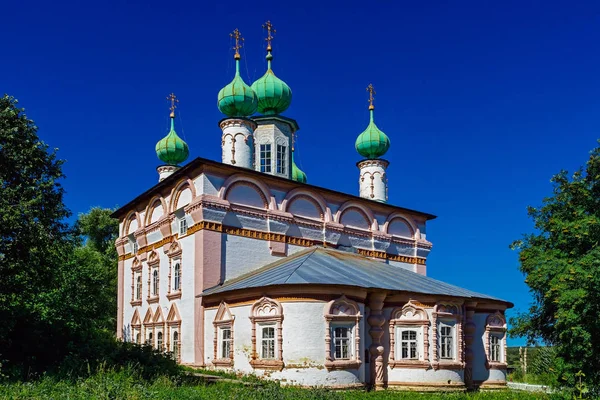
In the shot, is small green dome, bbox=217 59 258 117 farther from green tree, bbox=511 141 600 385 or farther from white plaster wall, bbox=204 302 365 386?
green tree, bbox=511 141 600 385

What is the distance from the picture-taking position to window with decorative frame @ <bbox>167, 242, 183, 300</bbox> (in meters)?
19.7

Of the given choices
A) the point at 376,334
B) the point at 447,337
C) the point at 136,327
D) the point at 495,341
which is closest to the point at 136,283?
the point at 136,327

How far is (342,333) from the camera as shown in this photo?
599 inches

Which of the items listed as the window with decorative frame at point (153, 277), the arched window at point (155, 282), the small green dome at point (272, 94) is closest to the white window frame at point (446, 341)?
the window with decorative frame at point (153, 277)

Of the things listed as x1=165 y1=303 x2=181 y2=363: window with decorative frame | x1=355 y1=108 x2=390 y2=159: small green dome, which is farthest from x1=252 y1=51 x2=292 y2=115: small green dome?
x1=165 y1=303 x2=181 y2=363: window with decorative frame

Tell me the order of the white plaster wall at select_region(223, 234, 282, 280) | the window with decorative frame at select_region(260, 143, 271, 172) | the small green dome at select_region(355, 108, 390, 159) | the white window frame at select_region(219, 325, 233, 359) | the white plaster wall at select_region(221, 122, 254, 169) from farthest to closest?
the small green dome at select_region(355, 108, 390, 159)
the window with decorative frame at select_region(260, 143, 271, 172)
the white plaster wall at select_region(221, 122, 254, 169)
the white plaster wall at select_region(223, 234, 282, 280)
the white window frame at select_region(219, 325, 233, 359)

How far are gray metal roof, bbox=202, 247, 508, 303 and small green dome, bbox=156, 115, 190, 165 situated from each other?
9.48 m

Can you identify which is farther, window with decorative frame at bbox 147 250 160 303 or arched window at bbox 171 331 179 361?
window with decorative frame at bbox 147 250 160 303

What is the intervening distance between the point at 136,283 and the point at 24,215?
11.8m

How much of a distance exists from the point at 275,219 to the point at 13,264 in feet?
29.7

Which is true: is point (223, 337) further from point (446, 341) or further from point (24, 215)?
point (24, 215)

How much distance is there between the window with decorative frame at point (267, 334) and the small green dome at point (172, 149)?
42.1 feet

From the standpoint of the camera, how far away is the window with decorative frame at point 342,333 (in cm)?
1487

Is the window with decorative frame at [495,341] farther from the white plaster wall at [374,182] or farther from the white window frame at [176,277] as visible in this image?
the white window frame at [176,277]
